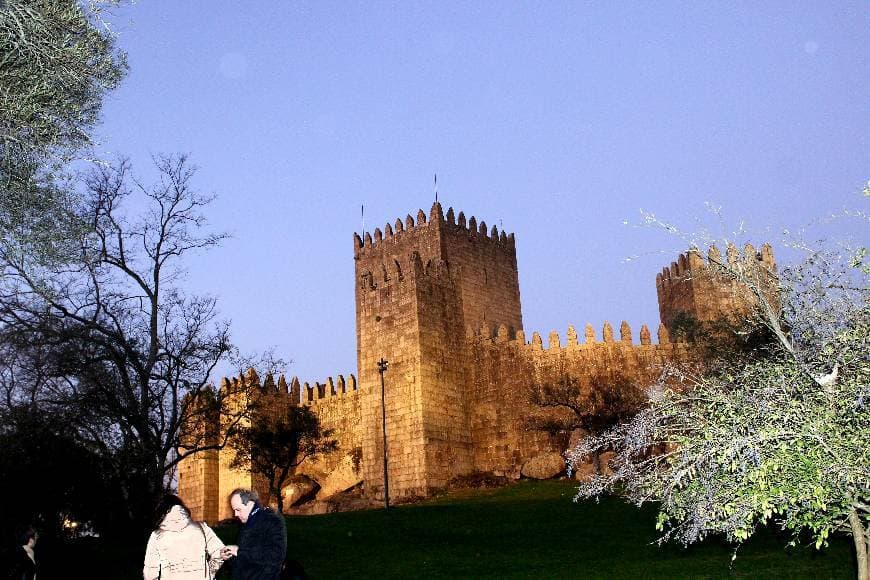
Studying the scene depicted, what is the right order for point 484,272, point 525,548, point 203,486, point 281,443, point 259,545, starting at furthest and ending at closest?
point 484,272 → point 203,486 → point 281,443 → point 525,548 → point 259,545

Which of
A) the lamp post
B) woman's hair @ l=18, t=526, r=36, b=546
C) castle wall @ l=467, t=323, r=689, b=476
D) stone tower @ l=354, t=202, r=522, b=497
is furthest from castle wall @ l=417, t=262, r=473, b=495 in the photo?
woman's hair @ l=18, t=526, r=36, b=546

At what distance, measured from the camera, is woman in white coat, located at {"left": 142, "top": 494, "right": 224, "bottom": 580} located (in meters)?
7.32

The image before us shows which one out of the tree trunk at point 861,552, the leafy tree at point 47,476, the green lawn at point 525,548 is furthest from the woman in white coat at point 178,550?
the leafy tree at point 47,476

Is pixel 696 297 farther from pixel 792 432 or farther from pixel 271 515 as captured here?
pixel 271 515

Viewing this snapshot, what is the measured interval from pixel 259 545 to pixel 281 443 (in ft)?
104

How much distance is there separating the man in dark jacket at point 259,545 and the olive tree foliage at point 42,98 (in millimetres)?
7951

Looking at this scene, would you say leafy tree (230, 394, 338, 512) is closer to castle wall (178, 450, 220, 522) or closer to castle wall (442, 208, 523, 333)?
castle wall (178, 450, 220, 522)

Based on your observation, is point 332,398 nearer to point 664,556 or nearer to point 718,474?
point 664,556

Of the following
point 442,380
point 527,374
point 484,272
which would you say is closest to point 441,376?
point 442,380

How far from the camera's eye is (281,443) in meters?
38.0

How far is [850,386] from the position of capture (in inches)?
433

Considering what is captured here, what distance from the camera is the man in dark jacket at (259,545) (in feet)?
22.9

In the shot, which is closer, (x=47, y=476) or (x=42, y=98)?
(x=42, y=98)

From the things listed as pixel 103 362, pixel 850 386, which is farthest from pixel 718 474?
pixel 103 362
